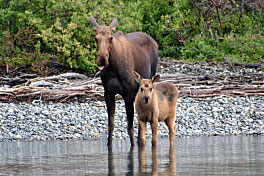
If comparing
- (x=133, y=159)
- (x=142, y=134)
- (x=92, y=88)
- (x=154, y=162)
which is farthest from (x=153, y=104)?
(x=92, y=88)

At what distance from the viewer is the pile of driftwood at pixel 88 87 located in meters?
16.9

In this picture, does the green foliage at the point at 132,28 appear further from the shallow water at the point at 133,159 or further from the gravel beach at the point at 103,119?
the shallow water at the point at 133,159

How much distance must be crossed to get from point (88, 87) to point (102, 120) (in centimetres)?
308

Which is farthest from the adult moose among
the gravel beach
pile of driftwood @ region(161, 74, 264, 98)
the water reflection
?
pile of driftwood @ region(161, 74, 264, 98)

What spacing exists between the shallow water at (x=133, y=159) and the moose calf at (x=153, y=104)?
42 cm

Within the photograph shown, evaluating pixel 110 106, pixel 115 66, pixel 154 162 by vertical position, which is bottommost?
pixel 110 106

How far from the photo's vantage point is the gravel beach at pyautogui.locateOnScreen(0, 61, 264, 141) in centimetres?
1320

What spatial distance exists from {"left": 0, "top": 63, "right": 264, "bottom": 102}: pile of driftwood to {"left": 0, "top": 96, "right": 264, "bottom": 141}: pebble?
628 millimetres

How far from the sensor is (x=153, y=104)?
31.5 ft

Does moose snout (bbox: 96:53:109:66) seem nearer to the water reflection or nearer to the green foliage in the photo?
the water reflection

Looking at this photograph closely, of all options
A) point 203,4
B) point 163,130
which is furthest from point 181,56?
point 163,130

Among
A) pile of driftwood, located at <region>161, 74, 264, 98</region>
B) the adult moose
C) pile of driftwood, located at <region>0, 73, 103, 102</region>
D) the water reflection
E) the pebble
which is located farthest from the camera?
pile of driftwood, located at <region>161, 74, 264, 98</region>

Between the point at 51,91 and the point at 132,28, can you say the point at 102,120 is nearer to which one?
the point at 51,91

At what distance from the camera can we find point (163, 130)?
44.3 feet
